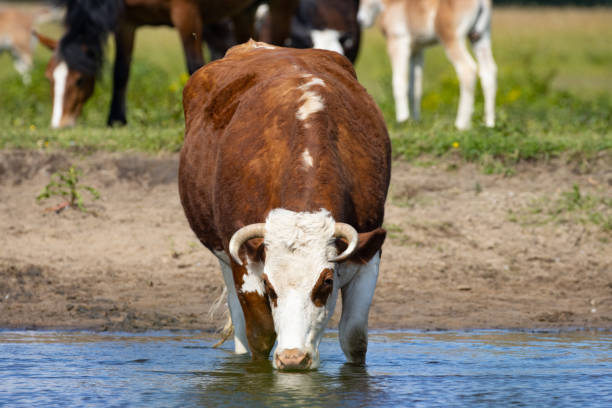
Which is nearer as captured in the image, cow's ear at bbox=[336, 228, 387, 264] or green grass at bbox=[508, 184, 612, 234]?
cow's ear at bbox=[336, 228, 387, 264]

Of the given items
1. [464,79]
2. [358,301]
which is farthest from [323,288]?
[464,79]

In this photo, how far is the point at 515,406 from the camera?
5195mm

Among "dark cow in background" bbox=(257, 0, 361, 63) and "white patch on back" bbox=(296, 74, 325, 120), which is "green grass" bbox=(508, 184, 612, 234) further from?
"dark cow in background" bbox=(257, 0, 361, 63)

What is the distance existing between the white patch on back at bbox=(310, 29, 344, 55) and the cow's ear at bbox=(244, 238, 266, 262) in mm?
8028

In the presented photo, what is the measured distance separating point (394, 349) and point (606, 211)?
126 inches

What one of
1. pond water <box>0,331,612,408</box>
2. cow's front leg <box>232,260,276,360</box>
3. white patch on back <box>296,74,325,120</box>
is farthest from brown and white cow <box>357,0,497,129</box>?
cow's front leg <box>232,260,276,360</box>

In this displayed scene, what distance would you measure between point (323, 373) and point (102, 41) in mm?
7373

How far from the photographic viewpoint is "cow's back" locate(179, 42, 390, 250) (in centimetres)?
524

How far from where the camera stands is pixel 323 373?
5688 millimetres

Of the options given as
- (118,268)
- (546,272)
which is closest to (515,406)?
(546,272)

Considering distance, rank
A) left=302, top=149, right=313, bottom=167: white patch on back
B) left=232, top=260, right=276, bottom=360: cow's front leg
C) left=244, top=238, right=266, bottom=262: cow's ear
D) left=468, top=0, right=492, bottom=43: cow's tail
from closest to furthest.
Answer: left=244, top=238, right=266, bottom=262: cow's ear → left=302, top=149, right=313, bottom=167: white patch on back → left=232, top=260, right=276, bottom=360: cow's front leg → left=468, top=0, right=492, bottom=43: cow's tail

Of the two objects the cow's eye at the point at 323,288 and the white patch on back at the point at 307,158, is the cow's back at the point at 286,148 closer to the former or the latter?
the white patch on back at the point at 307,158

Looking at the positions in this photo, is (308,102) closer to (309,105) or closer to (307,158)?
(309,105)

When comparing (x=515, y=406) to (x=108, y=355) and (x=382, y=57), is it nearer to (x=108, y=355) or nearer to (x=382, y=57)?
(x=108, y=355)
